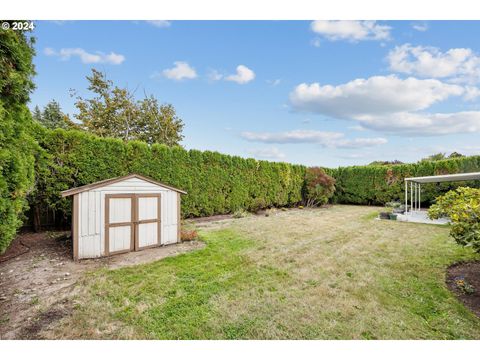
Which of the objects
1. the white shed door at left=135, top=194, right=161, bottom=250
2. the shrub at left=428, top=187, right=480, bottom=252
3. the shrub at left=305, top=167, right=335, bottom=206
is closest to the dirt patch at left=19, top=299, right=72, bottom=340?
the white shed door at left=135, top=194, right=161, bottom=250

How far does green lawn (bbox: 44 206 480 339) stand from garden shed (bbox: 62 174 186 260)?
1.12 m

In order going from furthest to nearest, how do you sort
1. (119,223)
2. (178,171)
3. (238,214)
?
(238,214), (178,171), (119,223)

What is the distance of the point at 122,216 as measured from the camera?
5.37m

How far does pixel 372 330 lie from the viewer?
8.11ft

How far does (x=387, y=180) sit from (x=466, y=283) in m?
14.9

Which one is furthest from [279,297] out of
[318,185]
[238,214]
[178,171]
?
[318,185]

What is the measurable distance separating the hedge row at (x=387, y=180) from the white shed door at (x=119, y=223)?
17131 millimetres

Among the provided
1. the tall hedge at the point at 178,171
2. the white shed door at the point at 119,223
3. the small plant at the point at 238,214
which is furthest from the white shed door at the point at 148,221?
the small plant at the point at 238,214

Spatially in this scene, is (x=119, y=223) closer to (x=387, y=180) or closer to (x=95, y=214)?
(x=95, y=214)

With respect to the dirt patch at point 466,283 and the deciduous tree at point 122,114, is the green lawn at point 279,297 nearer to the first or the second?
the dirt patch at point 466,283

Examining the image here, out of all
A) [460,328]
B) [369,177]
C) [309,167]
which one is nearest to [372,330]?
[460,328]

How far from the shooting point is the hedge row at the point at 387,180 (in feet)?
46.5

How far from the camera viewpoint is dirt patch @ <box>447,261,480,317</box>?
3180 mm
